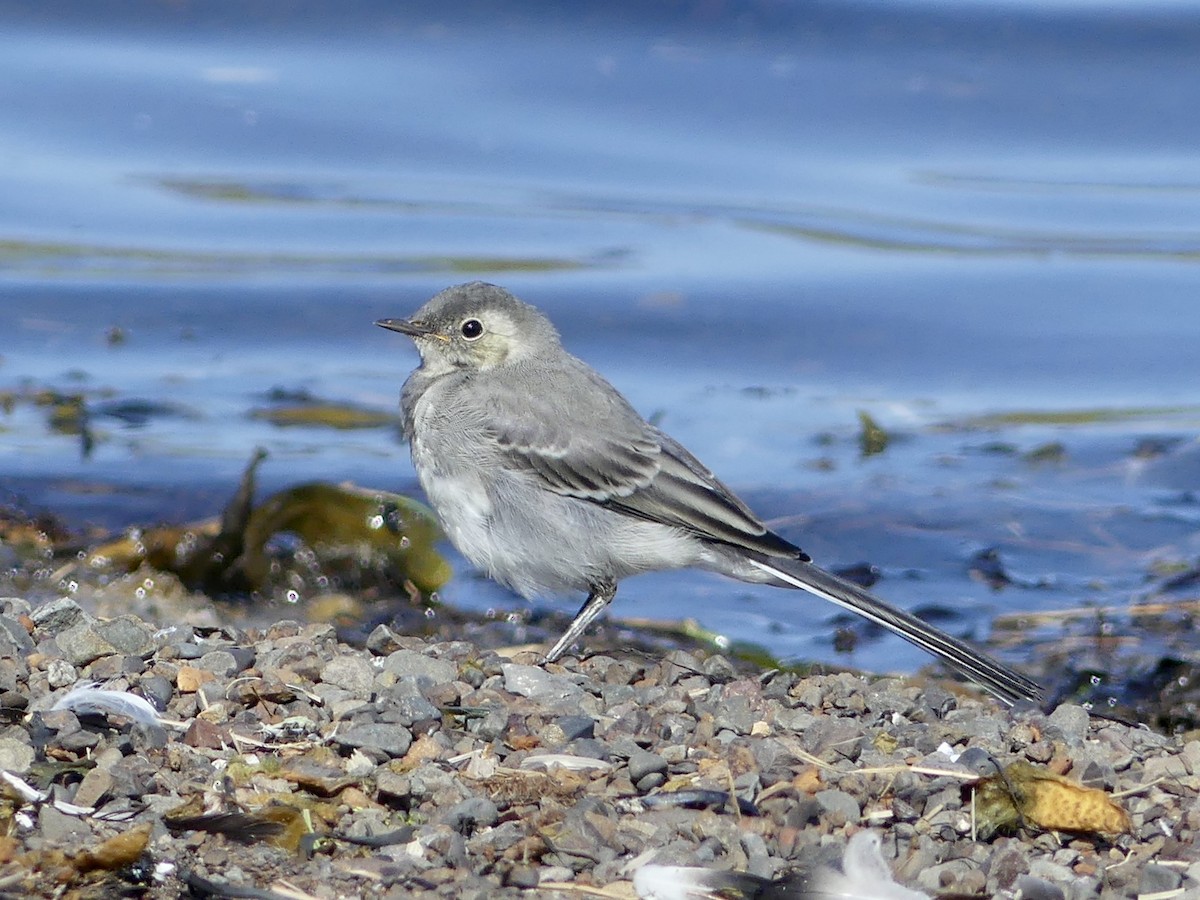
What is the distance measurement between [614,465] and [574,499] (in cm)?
22

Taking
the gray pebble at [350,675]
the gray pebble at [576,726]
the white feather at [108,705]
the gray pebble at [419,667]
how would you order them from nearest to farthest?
the white feather at [108,705]
the gray pebble at [576,726]
the gray pebble at [350,675]
the gray pebble at [419,667]

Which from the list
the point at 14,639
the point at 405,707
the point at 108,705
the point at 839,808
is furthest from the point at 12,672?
the point at 839,808

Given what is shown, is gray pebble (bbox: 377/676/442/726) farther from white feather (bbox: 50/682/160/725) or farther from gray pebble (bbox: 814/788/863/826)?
gray pebble (bbox: 814/788/863/826)

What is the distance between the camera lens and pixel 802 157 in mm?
17109

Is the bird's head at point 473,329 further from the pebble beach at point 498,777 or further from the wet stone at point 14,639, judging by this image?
the wet stone at point 14,639

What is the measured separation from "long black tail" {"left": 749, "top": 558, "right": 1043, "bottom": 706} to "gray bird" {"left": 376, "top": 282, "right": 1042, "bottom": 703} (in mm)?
29

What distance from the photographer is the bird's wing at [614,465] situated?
6742mm

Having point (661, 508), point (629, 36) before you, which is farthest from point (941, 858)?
point (629, 36)

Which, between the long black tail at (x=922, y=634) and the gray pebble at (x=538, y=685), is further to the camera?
the long black tail at (x=922, y=634)

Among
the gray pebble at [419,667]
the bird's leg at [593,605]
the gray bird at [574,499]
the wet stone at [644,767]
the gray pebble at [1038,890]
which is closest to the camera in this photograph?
the gray pebble at [1038,890]

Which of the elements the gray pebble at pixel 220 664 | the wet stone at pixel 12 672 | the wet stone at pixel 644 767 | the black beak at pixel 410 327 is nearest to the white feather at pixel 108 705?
the wet stone at pixel 12 672

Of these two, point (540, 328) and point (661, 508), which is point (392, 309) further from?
point (661, 508)

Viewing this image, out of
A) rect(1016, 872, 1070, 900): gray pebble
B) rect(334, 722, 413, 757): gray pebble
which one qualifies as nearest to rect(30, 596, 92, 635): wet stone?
rect(334, 722, 413, 757): gray pebble

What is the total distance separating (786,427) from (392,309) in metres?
3.79
